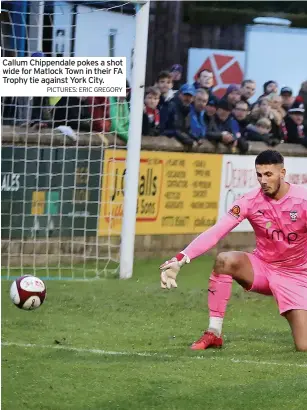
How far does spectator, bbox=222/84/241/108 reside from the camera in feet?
53.9

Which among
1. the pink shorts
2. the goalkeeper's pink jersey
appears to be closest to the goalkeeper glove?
the goalkeeper's pink jersey

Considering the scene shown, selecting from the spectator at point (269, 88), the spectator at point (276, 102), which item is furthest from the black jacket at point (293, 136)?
the spectator at point (269, 88)

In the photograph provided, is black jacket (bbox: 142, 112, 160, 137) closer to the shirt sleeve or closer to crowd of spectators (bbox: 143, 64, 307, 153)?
crowd of spectators (bbox: 143, 64, 307, 153)

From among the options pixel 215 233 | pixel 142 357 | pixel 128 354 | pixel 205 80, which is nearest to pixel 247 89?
pixel 205 80

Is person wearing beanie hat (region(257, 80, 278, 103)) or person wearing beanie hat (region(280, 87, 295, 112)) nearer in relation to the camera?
person wearing beanie hat (region(257, 80, 278, 103))

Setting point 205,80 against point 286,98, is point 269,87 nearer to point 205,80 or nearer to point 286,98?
point 286,98

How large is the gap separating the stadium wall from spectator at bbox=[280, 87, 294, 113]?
1643 mm

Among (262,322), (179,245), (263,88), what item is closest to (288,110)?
(263,88)

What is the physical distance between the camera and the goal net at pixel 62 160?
44.0 feet

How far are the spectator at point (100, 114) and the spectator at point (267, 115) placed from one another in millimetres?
3517

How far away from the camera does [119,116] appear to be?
45.4 feet

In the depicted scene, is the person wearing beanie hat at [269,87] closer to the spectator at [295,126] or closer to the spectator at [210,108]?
the spectator at [295,126]

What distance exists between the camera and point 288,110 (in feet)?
57.3

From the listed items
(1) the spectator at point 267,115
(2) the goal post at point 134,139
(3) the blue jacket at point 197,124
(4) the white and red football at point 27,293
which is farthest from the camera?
(1) the spectator at point 267,115
